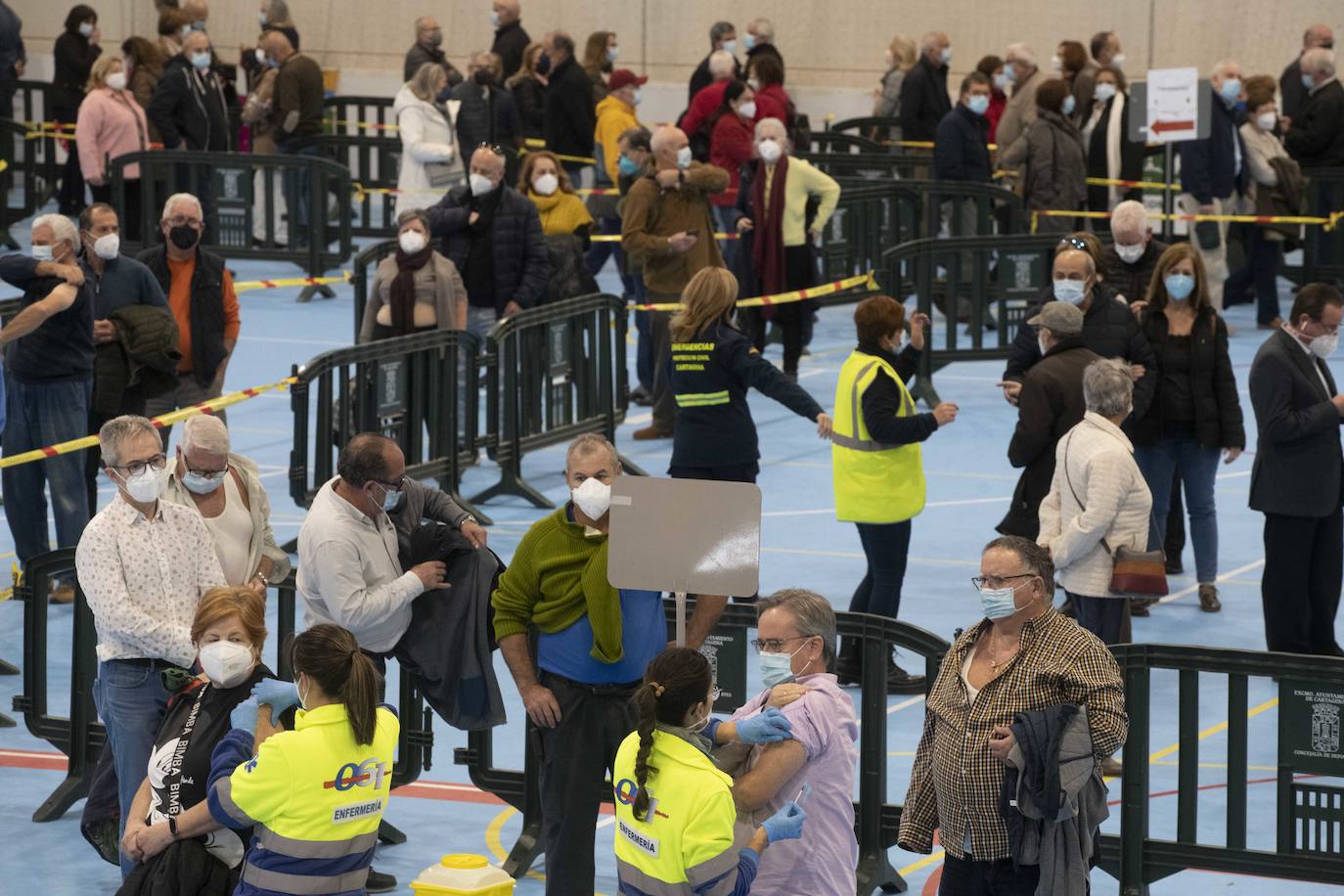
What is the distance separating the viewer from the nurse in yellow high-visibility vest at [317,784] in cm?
673

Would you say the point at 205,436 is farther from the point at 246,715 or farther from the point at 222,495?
the point at 246,715

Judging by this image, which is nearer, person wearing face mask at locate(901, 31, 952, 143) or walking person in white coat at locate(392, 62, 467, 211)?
walking person in white coat at locate(392, 62, 467, 211)

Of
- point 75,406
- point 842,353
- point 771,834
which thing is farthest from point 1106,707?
point 842,353

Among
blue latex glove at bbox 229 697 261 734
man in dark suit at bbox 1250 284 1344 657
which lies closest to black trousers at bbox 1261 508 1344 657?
man in dark suit at bbox 1250 284 1344 657

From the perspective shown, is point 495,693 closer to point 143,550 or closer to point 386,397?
point 143,550

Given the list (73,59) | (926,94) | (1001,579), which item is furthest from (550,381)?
(73,59)

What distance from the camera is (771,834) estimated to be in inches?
257

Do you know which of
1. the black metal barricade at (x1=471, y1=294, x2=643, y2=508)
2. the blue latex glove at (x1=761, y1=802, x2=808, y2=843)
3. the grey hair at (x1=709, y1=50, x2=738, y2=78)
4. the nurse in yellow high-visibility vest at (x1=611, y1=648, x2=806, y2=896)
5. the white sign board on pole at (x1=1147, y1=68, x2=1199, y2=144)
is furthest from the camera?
the grey hair at (x1=709, y1=50, x2=738, y2=78)

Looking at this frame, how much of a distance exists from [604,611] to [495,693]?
3.53 feet

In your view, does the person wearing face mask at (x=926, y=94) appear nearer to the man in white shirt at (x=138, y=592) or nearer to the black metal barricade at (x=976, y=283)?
the black metal barricade at (x=976, y=283)

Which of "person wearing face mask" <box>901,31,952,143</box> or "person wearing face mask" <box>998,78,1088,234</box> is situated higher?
"person wearing face mask" <box>901,31,952,143</box>

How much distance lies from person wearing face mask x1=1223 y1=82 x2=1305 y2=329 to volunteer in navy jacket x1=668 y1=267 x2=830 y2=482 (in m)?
11.2

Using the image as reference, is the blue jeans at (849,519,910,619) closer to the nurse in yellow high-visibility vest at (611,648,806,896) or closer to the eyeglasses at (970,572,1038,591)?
the eyeglasses at (970,572,1038,591)

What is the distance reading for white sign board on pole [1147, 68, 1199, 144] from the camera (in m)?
19.9
